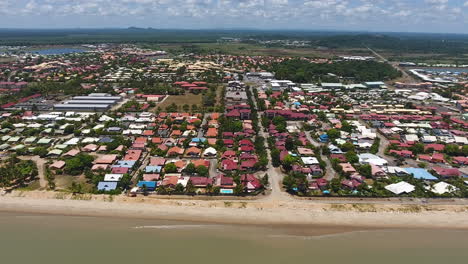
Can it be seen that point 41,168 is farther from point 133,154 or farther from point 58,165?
point 133,154

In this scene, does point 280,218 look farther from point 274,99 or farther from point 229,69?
point 229,69

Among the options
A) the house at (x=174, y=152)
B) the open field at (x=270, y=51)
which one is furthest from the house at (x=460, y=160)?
the open field at (x=270, y=51)

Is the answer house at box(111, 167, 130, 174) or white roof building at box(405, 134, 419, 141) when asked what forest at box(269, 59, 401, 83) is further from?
house at box(111, 167, 130, 174)

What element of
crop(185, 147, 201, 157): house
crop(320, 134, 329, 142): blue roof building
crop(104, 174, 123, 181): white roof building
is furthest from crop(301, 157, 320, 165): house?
crop(104, 174, 123, 181): white roof building

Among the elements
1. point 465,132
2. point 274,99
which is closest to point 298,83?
point 274,99

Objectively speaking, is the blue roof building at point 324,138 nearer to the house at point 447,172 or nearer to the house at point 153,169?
the house at point 447,172
